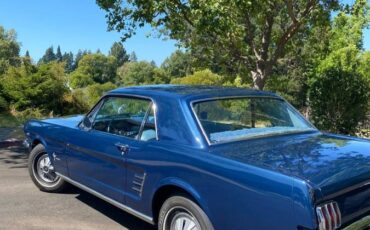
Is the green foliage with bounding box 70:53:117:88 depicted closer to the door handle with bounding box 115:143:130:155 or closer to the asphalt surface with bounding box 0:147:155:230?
the asphalt surface with bounding box 0:147:155:230

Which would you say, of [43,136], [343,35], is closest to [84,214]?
[43,136]

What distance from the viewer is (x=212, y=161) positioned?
3.54 metres

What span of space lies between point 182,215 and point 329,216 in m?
1.30

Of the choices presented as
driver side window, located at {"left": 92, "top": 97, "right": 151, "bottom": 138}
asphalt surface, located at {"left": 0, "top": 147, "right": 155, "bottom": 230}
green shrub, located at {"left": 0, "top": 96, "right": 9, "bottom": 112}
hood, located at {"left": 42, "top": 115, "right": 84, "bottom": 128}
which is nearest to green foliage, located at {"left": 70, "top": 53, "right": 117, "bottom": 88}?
green shrub, located at {"left": 0, "top": 96, "right": 9, "bottom": 112}

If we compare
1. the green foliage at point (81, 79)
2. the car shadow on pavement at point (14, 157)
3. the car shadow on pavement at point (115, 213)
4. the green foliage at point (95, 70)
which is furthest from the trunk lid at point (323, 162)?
the green foliage at point (95, 70)

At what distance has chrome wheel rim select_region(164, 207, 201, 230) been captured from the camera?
3716mm

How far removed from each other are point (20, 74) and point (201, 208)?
1666 centimetres

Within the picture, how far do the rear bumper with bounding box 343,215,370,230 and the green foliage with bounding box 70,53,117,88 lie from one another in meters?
75.3

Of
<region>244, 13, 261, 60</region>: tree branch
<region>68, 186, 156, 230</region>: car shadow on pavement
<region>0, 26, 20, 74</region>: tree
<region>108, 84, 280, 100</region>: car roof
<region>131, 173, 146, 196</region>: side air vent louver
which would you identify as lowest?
<region>68, 186, 156, 230</region>: car shadow on pavement

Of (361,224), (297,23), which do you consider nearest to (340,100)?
(297,23)

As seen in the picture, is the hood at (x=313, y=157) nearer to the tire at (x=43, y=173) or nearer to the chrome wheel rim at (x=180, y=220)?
the chrome wheel rim at (x=180, y=220)

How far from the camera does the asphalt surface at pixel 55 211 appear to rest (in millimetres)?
4980

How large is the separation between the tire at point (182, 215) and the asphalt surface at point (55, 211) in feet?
3.30

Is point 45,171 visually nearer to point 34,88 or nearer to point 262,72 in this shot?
point 262,72
